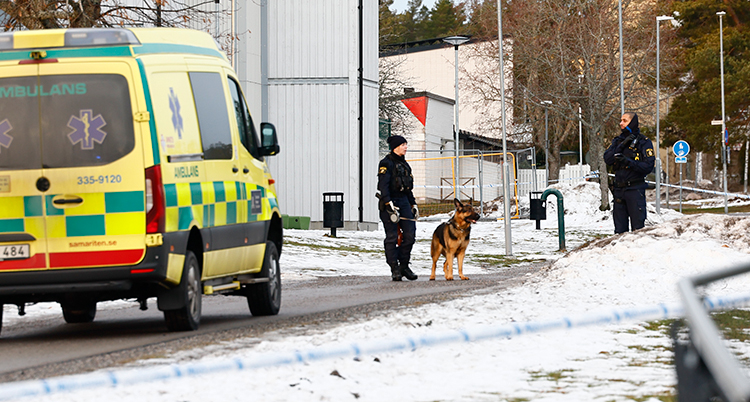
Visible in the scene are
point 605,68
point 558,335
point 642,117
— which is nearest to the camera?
point 558,335

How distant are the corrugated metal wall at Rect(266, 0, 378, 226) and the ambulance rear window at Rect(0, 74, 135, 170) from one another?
20.4 meters

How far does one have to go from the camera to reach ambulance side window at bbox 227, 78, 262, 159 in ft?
27.8

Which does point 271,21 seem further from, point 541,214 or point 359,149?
point 541,214

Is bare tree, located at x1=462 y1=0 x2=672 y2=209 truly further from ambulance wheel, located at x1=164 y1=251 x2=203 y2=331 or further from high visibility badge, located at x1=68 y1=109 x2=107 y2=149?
high visibility badge, located at x1=68 y1=109 x2=107 y2=149

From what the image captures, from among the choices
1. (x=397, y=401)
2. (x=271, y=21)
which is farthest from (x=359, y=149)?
(x=397, y=401)

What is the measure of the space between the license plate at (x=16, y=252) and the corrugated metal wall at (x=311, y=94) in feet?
67.4

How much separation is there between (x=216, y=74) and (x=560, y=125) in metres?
46.9

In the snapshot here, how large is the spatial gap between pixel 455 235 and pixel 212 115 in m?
5.45

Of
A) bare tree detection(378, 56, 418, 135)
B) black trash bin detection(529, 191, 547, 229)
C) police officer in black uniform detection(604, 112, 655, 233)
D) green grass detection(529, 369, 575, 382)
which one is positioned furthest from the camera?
bare tree detection(378, 56, 418, 135)

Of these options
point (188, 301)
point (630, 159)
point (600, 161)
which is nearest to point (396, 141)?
point (630, 159)

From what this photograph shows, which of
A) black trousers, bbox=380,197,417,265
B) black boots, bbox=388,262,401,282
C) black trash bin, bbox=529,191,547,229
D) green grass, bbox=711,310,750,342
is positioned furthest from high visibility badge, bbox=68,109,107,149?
black trash bin, bbox=529,191,547,229

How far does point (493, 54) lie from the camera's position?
5300 centimetres

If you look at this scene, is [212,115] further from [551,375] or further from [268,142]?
[551,375]

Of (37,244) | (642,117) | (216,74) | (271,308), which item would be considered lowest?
(271,308)
